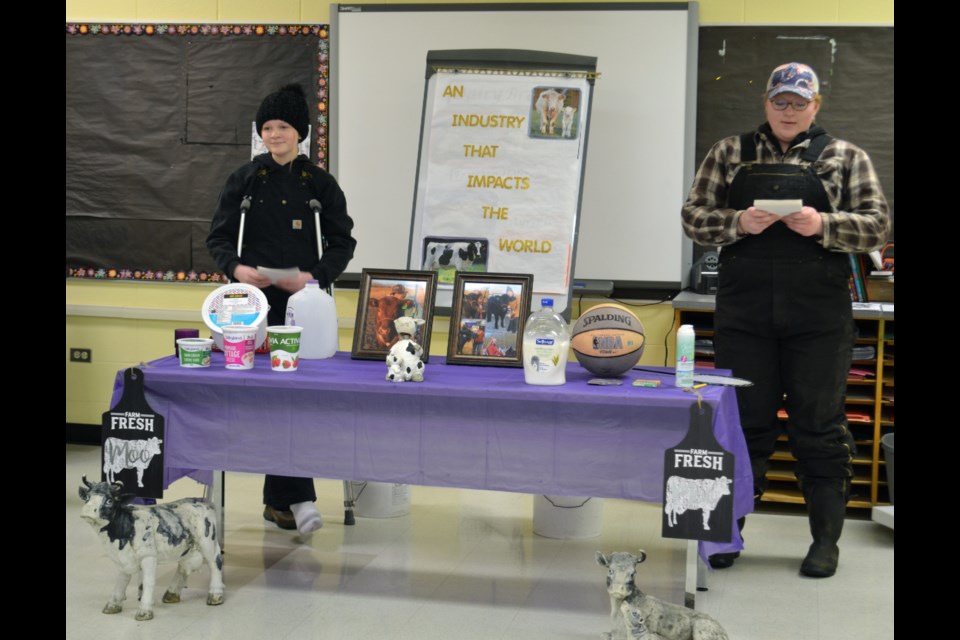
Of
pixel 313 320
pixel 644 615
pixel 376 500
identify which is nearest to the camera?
pixel 644 615

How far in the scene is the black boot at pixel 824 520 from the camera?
362 cm

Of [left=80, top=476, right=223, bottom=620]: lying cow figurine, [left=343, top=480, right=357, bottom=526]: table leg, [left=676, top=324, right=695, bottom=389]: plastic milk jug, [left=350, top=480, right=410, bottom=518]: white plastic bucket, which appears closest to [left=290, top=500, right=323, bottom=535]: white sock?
[left=343, top=480, right=357, bottom=526]: table leg

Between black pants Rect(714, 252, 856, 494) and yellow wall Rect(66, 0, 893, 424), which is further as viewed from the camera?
yellow wall Rect(66, 0, 893, 424)

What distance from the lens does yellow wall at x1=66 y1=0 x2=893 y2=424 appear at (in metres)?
4.75

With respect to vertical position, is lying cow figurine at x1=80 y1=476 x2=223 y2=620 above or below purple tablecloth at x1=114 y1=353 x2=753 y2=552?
below

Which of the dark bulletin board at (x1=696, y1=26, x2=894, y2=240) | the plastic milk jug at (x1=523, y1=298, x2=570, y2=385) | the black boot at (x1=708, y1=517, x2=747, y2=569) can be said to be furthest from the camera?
the dark bulletin board at (x1=696, y1=26, x2=894, y2=240)

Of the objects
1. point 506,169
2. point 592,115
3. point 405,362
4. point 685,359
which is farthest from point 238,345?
point 592,115

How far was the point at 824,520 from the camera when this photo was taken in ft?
11.9

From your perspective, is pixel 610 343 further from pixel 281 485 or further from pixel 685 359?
pixel 281 485

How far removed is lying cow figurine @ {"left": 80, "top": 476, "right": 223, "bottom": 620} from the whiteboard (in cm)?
206

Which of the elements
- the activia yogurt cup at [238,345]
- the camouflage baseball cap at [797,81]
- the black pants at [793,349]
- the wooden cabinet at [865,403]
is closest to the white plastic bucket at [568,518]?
the black pants at [793,349]

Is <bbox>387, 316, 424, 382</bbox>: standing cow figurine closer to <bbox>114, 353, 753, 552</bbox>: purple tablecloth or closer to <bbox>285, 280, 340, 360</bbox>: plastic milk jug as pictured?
<bbox>114, 353, 753, 552</bbox>: purple tablecloth

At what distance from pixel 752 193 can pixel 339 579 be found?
73.9 inches

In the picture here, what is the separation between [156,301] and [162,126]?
2.85ft
